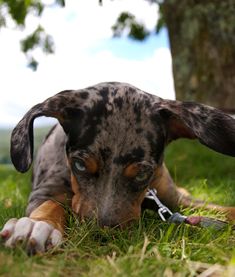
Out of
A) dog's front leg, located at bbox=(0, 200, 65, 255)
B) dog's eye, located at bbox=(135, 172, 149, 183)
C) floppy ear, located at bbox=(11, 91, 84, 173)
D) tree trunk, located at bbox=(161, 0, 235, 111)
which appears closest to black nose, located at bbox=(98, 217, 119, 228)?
dog's front leg, located at bbox=(0, 200, 65, 255)

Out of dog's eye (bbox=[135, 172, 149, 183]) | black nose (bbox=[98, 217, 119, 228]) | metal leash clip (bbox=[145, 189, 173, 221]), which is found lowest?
metal leash clip (bbox=[145, 189, 173, 221])

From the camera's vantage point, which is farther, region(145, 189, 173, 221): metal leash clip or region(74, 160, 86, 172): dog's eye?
region(145, 189, 173, 221): metal leash clip

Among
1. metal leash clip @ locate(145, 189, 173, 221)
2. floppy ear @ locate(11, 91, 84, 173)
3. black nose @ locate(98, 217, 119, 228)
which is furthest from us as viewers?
metal leash clip @ locate(145, 189, 173, 221)

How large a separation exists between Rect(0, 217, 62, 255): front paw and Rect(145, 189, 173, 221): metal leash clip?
1048 millimetres

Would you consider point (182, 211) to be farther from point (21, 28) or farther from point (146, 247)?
point (21, 28)

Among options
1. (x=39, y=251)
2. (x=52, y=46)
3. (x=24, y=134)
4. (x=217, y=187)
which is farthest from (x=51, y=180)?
(x=52, y=46)

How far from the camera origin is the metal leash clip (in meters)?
4.18

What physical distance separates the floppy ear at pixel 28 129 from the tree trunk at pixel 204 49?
17.8 feet

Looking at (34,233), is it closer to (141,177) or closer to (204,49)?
(141,177)

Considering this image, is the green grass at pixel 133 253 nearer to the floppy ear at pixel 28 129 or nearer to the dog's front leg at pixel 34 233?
the dog's front leg at pixel 34 233

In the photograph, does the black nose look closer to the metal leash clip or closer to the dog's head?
the dog's head

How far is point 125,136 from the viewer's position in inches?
150

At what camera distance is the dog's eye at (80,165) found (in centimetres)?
381

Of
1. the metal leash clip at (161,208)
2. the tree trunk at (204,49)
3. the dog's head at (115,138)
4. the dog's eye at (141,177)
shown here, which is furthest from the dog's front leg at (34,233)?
the tree trunk at (204,49)
